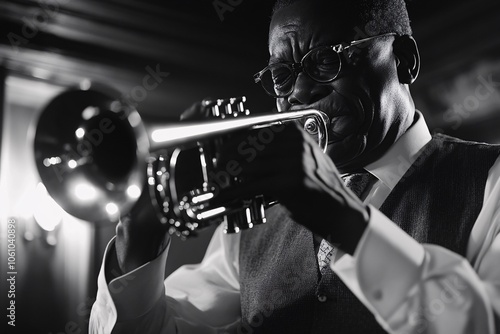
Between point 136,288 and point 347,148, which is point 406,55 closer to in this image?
point 347,148

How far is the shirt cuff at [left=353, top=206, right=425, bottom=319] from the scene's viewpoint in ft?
4.08

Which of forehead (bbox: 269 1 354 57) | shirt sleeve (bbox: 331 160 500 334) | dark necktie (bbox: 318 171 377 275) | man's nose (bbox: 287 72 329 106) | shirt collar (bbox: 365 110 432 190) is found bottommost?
shirt sleeve (bbox: 331 160 500 334)

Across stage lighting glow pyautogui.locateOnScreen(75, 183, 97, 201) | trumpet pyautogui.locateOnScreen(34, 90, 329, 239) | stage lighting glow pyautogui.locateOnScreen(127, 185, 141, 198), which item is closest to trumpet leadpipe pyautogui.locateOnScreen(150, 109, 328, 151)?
trumpet pyautogui.locateOnScreen(34, 90, 329, 239)

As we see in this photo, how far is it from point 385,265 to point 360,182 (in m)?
0.60

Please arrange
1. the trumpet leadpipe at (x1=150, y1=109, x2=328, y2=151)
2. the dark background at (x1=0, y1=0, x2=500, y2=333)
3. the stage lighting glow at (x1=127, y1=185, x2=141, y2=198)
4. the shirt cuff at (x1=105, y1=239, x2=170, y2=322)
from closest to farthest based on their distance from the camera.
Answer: the trumpet leadpipe at (x1=150, y1=109, x2=328, y2=151), the stage lighting glow at (x1=127, y1=185, x2=141, y2=198), the shirt cuff at (x1=105, y1=239, x2=170, y2=322), the dark background at (x1=0, y1=0, x2=500, y2=333)

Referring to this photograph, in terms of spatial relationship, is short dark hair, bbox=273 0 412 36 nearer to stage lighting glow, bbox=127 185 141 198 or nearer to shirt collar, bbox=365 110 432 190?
shirt collar, bbox=365 110 432 190

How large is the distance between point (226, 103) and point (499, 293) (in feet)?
2.68

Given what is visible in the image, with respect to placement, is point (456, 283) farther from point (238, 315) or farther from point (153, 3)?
point (153, 3)

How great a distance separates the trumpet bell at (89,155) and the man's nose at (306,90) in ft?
2.25

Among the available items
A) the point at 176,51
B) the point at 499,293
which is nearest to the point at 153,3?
the point at 176,51

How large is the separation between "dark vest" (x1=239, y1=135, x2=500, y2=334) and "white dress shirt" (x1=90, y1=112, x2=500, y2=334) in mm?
52

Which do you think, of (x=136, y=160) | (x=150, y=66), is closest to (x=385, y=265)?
(x=136, y=160)

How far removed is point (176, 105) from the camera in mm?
3770

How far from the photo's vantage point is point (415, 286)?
1247 millimetres
